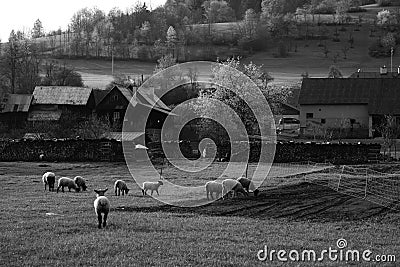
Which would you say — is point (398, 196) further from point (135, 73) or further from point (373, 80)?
point (135, 73)

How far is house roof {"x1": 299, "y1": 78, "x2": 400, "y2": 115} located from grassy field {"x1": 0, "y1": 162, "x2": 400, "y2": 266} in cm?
5113

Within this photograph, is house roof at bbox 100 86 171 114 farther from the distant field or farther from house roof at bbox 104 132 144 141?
the distant field

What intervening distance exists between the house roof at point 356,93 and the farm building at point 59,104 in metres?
27.9

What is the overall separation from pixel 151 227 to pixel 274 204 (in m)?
8.05

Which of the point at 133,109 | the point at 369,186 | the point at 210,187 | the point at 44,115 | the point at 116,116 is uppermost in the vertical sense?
the point at 369,186

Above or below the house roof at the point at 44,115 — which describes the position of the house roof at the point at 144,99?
above

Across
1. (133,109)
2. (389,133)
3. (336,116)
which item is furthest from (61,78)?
(389,133)

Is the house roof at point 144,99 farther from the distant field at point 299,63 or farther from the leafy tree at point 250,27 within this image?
the leafy tree at point 250,27

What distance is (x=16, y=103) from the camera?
292 feet

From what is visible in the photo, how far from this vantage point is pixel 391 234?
68.7 feet

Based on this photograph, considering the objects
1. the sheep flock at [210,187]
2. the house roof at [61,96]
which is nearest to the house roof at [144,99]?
the house roof at [61,96]

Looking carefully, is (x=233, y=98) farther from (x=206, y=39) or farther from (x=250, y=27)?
(x=250, y=27)
